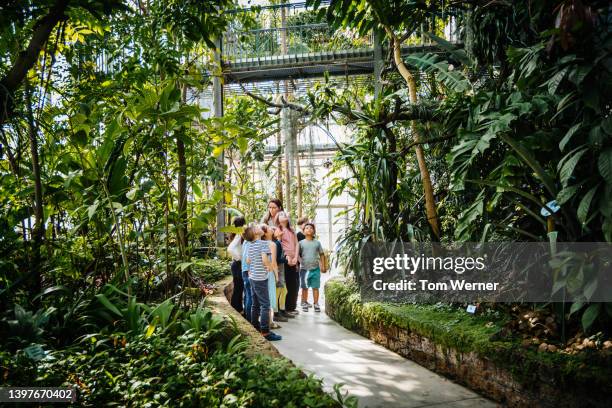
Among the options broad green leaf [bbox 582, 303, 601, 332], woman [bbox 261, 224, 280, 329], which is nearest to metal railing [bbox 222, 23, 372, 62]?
woman [bbox 261, 224, 280, 329]

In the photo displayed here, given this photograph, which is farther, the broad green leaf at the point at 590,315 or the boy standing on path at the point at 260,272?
the boy standing on path at the point at 260,272

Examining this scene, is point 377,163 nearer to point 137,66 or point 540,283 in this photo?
point 540,283

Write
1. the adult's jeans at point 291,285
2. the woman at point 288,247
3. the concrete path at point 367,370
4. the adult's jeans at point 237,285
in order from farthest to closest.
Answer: the adult's jeans at point 291,285 → the woman at point 288,247 → the adult's jeans at point 237,285 → the concrete path at point 367,370

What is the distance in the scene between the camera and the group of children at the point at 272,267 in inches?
200

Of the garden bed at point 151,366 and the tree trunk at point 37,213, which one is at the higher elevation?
the tree trunk at point 37,213

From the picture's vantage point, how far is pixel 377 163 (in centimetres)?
565

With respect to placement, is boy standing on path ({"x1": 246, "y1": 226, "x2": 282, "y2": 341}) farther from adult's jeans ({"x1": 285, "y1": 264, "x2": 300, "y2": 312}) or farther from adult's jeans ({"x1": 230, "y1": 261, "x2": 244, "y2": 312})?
adult's jeans ({"x1": 285, "y1": 264, "x2": 300, "y2": 312})

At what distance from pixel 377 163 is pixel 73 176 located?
132 inches

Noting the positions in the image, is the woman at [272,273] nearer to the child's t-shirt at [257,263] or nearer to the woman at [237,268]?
the woman at [237,268]

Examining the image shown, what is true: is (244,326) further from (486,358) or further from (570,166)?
(570,166)

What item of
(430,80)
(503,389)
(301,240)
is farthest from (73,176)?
(430,80)

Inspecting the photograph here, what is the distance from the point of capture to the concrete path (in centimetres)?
359

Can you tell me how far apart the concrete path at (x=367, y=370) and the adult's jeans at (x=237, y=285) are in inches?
24.1

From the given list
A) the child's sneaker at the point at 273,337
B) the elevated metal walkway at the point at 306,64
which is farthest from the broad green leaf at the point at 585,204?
the elevated metal walkway at the point at 306,64
